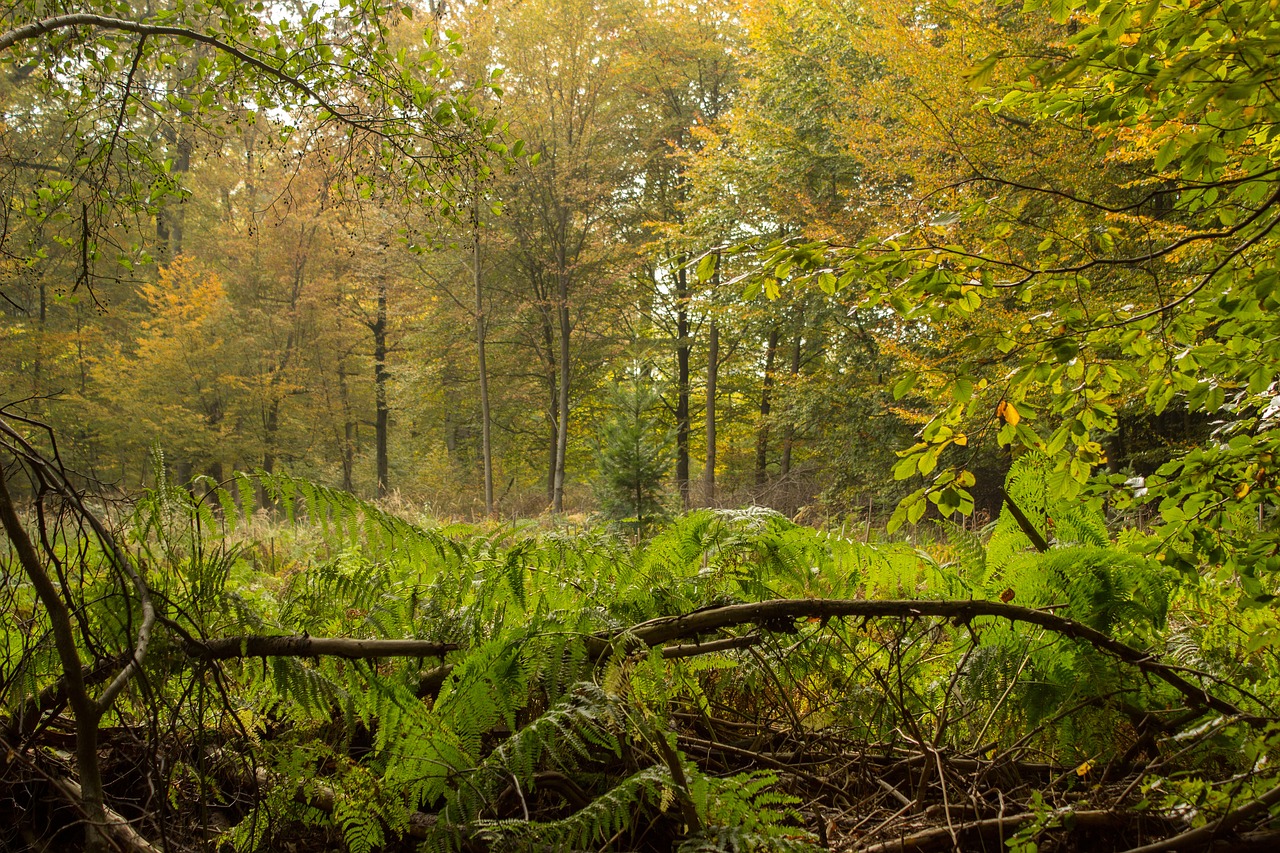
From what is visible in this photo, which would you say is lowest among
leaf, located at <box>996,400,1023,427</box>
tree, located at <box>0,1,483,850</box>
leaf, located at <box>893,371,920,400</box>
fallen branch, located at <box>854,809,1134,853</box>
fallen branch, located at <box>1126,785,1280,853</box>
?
fallen branch, located at <box>854,809,1134,853</box>

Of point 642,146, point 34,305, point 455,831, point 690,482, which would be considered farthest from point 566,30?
point 455,831

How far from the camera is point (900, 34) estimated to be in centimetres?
858

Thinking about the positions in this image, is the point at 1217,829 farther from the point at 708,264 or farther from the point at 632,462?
the point at 632,462

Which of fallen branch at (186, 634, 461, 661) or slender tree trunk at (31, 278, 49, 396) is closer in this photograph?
fallen branch at (186, 634, 461, 661)

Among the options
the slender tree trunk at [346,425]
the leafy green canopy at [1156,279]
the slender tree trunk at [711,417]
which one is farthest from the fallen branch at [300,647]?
the slender tree trunk at [346,425]

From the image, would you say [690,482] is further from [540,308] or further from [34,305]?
[34,305]

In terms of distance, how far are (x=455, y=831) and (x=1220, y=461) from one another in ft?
5.43

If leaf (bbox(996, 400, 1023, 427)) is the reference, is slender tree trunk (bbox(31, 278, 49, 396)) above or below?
above

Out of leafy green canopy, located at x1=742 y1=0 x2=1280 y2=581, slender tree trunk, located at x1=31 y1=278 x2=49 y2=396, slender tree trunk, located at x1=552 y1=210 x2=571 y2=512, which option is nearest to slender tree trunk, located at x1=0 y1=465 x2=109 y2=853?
leafy green canopy, located at x1=742 y1=0 x2=1280 y2=581

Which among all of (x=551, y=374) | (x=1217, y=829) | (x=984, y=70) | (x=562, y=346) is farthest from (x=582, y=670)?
(x=551, y=374)

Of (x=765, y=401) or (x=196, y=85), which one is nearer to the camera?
(x=196, y=85)

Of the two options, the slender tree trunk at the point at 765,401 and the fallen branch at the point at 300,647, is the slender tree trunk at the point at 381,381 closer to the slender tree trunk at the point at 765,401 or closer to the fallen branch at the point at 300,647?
the slender tree trunk at the point at 765,401

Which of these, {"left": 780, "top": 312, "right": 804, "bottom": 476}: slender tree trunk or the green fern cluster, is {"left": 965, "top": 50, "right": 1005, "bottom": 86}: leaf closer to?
the green fern cluster

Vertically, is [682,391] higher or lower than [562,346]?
lower
